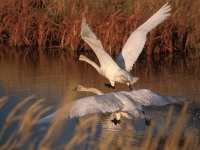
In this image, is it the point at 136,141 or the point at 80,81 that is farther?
the point at 80,81

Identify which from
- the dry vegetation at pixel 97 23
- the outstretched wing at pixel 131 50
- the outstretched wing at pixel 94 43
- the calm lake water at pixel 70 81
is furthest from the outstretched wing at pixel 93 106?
the dry vegetation at pixel 97 23

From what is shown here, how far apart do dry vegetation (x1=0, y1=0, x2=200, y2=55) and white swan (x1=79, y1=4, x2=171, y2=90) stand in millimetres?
5903

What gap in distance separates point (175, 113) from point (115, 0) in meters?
9.23

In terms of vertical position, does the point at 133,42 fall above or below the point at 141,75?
above

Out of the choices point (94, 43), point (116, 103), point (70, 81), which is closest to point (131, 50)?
point (94, 43)

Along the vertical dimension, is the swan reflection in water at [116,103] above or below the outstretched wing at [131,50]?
below

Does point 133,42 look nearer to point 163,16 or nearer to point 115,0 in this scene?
point 163,16

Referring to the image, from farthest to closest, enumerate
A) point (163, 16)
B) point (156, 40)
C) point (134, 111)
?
point (156, 40) < point (163, 16) < point (134, 111)

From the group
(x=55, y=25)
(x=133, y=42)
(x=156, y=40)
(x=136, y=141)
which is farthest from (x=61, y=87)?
(x=55, y=25)

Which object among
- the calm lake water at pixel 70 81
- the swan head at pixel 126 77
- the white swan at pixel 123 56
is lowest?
the calm lake water at pixel 70 81

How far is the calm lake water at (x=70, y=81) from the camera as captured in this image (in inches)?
381

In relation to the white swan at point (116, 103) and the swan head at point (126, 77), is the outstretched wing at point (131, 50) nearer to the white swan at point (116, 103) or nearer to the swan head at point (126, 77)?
the swan head at point (126, 77)

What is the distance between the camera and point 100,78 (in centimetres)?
1402

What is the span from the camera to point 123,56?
10875 mm
